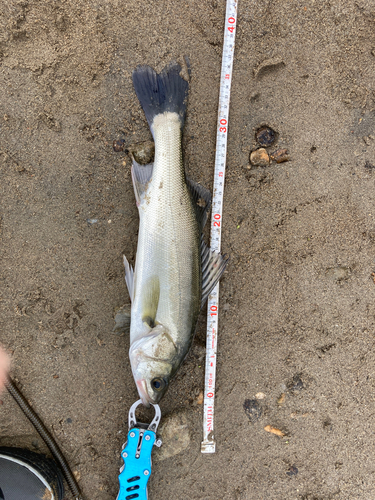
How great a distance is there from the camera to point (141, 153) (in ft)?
9.18

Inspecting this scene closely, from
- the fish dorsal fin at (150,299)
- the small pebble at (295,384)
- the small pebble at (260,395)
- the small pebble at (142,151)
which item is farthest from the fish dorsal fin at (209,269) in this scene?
the small pebble at (295,384)

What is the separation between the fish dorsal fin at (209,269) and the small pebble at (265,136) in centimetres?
117

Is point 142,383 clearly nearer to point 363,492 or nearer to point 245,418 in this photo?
point 245,418

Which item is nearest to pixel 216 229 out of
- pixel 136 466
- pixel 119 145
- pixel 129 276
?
pixel 129 276

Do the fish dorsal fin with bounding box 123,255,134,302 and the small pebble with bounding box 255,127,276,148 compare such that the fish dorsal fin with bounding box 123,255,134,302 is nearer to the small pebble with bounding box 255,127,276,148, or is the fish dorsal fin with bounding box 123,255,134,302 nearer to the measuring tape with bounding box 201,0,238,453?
the measuring tape with bounding box 201,0,238,453

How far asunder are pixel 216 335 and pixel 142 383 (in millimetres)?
811

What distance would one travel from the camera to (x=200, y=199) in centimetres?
271

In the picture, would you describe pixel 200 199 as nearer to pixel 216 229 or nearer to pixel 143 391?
pixel 216 229

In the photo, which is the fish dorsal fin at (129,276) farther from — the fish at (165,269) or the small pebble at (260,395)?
the small pebble at (260,395)

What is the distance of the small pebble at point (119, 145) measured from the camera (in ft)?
9.20

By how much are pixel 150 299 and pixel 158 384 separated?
692 millimetres

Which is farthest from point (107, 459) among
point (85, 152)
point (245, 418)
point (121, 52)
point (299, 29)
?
point (299, 29)

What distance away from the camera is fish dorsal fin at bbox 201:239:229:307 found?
261 cm

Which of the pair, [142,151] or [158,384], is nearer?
[158,384]
